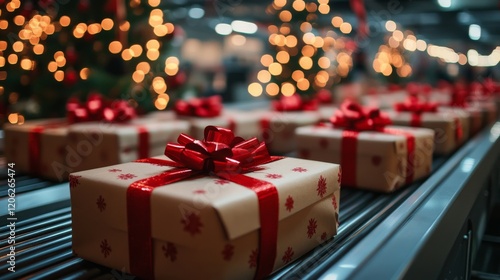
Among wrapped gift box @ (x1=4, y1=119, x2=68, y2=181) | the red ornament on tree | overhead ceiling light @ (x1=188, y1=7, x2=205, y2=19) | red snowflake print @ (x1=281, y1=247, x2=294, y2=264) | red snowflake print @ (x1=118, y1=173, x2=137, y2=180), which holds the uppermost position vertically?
overhead ceiling light @ (x1=188, y1=7, x2=205, y2=19)

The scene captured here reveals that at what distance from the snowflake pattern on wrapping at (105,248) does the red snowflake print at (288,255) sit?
0.29 meters

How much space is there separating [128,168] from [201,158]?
0.15 m

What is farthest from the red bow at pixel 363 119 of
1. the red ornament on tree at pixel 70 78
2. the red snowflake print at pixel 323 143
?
the red ornament on tree at pixel 70 78

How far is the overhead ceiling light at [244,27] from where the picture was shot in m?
8.45

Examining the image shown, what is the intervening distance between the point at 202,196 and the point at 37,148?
106cm

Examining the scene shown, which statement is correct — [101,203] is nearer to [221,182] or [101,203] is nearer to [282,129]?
[221,182]

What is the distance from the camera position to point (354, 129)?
1.46m

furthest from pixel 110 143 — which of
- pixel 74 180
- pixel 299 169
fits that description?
pixel 299 169

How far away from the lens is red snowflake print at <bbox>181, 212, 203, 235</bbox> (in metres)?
0.66

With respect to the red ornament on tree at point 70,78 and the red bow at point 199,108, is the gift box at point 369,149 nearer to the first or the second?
the red bow at point 199,108

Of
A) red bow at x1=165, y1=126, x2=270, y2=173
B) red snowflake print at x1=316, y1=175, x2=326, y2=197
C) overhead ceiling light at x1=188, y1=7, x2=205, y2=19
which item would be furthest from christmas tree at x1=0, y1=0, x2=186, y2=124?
overhead ceiling light at x1=188, y1=7, x2=205, y2=19

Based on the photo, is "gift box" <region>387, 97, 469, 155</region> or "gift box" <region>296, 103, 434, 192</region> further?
"gift box" <region>387, 97, 469, 155</region>

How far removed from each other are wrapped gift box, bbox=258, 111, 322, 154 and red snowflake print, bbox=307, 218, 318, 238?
3.66ft

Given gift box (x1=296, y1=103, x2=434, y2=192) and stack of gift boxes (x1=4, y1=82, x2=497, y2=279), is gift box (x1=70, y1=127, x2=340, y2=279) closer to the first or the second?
stack of gift boxes (x1=4, y1=82, x2=497, y2=279)
